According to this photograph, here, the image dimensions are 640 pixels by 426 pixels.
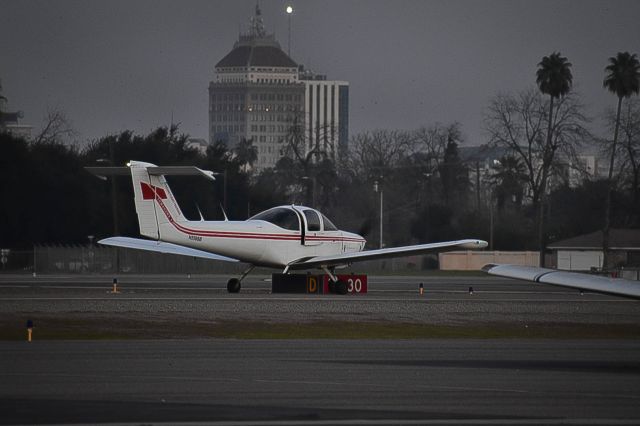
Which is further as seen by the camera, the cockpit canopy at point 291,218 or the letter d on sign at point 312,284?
the letter d on sign at point 312,284

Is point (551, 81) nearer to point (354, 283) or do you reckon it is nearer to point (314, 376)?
point (354, 283)

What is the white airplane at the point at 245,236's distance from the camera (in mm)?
33188

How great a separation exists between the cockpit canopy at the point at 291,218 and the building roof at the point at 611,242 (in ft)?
140

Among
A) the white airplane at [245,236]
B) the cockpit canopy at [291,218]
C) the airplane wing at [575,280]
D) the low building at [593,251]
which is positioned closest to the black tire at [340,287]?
the white airplane at [245,236]

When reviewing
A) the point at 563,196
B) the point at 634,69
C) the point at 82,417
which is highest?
the point at 634,69

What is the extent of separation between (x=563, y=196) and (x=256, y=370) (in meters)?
87.5

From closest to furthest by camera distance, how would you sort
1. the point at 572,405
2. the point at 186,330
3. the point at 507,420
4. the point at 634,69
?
the point at 507,420, the point at 572,405, the point at 186,330, the point at 634,69

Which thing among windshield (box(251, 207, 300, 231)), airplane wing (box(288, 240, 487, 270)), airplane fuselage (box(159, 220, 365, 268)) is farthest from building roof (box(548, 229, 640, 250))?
windshield (box(251, 207, 300, 231))

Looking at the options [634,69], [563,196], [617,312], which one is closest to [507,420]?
[617,312]

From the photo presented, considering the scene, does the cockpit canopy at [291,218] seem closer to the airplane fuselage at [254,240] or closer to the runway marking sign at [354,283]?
the airplane fuselage at [254,240]

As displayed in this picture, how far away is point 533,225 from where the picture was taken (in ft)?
293

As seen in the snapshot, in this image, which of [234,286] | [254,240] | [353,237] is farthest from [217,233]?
[353,237]

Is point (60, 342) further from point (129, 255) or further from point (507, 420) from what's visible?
point (129, 255)

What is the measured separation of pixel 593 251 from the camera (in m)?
76.4
